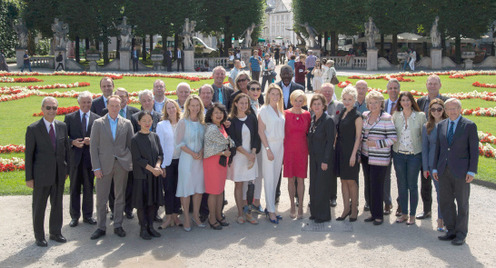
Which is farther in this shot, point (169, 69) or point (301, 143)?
point (169, 69)

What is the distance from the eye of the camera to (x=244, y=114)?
855cm

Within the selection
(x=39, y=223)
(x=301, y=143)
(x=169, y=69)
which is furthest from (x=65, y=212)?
(x=169, y=69)

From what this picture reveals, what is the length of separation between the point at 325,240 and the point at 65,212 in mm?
4499

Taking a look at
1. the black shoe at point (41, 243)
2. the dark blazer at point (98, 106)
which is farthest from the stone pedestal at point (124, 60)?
the black shoe at point (41, 243)

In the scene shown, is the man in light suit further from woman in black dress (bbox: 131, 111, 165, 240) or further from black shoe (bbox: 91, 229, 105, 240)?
woman in black dress (bbox: 131, 111, 165, 240)

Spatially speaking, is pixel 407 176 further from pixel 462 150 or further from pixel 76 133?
pixel 76 133

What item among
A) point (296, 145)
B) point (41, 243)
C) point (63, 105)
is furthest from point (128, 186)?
point (63, 105)

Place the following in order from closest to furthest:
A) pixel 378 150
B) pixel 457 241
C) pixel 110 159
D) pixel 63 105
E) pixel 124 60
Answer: pixel 457 241 → pixel 110 159 → pixel 378 150 → pixel 63 105 → pixel 124 60

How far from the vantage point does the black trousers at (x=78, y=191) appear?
8.48m

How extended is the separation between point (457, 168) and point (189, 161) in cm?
397

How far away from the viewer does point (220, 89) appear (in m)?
10.7

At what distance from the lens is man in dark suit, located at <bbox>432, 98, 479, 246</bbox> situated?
7.41 metres

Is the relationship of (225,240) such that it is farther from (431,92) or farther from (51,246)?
(431,92)

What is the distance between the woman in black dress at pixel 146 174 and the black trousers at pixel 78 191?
1.21 m
